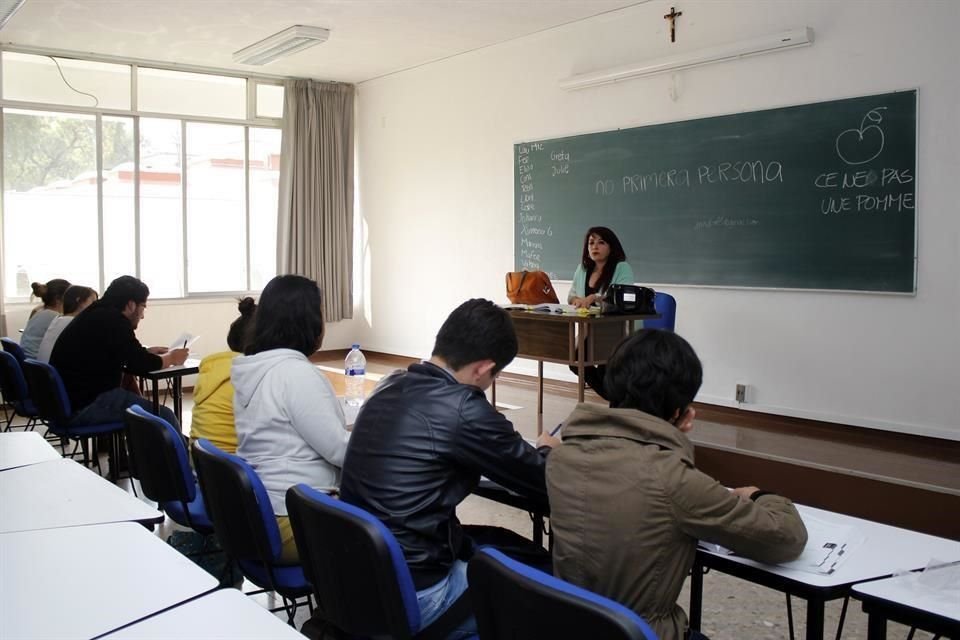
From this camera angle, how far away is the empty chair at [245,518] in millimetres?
1998

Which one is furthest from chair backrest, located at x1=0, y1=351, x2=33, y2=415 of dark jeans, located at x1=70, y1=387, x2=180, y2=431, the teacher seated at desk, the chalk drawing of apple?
the chalk drawing of apple

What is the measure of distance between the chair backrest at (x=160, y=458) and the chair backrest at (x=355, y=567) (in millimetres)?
805

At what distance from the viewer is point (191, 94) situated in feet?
27.2

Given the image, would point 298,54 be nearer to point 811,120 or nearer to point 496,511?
point 811,120

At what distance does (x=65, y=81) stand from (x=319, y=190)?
263 centimetres

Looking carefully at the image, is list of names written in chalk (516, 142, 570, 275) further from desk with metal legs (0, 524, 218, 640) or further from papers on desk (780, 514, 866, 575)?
desk with metal legs (0, 524, 218, 640)

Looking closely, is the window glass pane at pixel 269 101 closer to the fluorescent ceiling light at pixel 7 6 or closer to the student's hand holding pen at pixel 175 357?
the fluorescent ceiling light at pixel 7 6

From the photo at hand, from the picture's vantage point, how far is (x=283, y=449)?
2305 mm

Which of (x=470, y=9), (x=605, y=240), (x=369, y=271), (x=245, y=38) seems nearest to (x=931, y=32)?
(x=605, y=240)

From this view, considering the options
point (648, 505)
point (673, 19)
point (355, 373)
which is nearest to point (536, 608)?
point (648, 505)

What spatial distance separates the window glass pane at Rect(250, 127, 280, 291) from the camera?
881cm

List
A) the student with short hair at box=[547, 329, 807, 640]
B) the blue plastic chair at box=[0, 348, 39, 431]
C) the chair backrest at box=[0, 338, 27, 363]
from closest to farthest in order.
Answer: the student with short hair at box=[547, 329, 807, 640] < the blue plastic chair at box=[0, 348, 39, 431] < the chair backrest at box=[0, 338, 27, 363]

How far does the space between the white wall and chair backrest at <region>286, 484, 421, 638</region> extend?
169 inches

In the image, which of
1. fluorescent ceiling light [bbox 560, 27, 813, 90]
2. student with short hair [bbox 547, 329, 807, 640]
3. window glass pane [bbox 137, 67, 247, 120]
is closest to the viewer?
student with short hair [bbox 547, 329, 807, 640]
